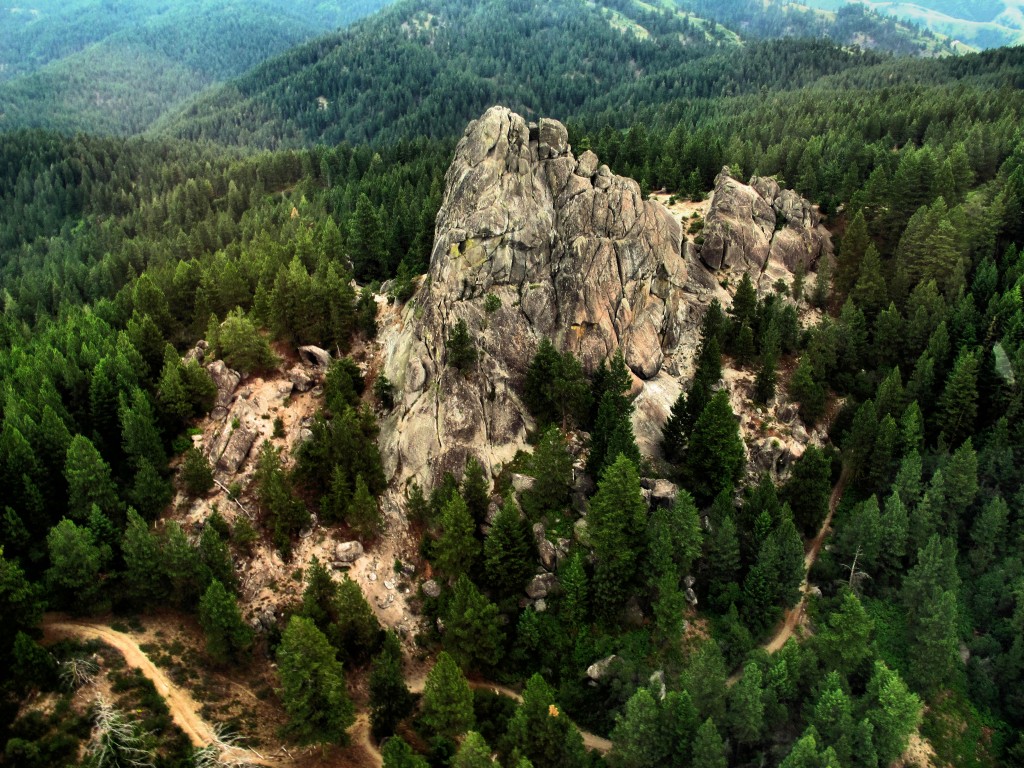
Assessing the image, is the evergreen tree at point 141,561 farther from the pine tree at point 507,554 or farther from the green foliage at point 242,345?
the pine tree at point 507,554

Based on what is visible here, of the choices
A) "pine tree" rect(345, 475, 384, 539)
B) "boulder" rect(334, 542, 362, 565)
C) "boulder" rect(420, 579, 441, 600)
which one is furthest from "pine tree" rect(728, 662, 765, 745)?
"boulder" rect(334, 542, 362, 565)

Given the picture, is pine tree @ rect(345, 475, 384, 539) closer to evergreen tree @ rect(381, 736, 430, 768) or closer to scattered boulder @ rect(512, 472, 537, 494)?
scattered boulder @ rect(512, 472, 537, 494)

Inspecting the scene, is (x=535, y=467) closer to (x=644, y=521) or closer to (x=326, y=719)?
(x=644, y=521)

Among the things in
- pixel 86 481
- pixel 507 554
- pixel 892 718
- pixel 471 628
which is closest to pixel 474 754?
pixel 471 628

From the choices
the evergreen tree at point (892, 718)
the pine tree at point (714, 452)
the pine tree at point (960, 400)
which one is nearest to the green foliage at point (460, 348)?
the pine tree at point (714, 452)

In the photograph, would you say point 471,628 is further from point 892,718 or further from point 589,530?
point 892,718

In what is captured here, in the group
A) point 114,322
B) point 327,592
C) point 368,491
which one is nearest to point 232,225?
point 114,322
